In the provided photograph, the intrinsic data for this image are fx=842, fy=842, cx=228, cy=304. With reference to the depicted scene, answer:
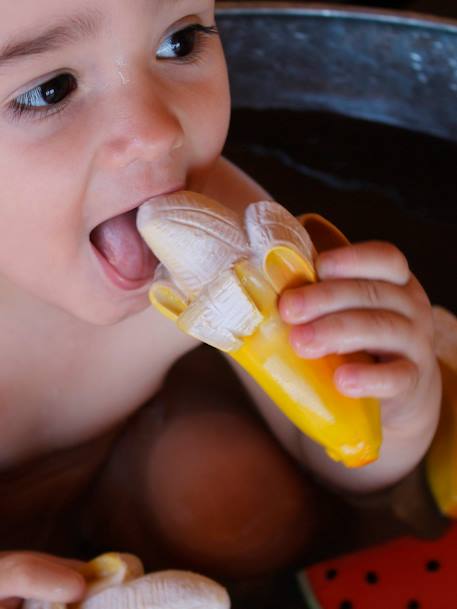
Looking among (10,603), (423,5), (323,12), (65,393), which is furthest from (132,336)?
(423,5)

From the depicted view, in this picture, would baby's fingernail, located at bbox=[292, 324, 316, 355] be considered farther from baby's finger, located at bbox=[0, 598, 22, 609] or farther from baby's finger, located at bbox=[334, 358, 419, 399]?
baby's finger, located at bbox=[0, 598, 22, 609]

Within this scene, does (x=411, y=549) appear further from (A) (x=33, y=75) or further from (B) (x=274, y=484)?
(A) (x=33, y=75)

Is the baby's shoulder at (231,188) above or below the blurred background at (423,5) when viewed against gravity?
above

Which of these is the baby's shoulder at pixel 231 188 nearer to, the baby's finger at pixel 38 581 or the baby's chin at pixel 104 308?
the baby's chin at pixel 104 308

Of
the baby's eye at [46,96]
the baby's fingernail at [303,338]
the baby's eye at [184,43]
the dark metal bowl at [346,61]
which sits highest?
the baby's eye at [46,96]

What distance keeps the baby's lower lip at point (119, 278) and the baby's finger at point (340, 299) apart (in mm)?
151

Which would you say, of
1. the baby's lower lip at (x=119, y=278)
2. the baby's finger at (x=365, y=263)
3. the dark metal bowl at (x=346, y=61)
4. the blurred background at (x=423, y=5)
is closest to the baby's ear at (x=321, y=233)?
the baby's finger at (x=365, y=263)

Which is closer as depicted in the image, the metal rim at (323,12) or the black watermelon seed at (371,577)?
the black watermelon seed at (371,577)

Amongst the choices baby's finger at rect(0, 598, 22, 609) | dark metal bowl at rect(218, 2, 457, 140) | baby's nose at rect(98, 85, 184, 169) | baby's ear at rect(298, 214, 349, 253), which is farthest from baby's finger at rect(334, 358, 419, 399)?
dark metal bowl at rect(218, 2, 457, 140)

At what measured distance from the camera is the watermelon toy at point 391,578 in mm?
800

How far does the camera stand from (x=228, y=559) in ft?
2.93

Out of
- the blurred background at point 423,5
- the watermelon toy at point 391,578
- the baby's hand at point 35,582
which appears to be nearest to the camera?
the baby's hand at point 35,582

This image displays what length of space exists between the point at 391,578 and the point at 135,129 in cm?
50

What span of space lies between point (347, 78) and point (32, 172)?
72 cm
